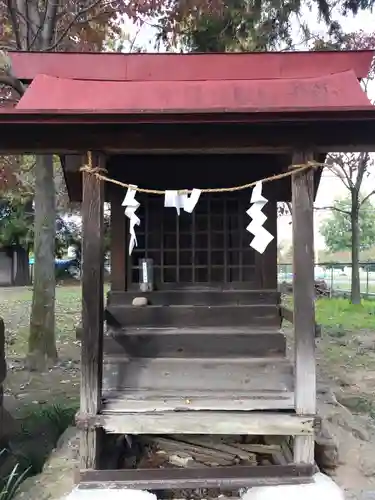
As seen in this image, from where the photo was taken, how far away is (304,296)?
3.48 meters

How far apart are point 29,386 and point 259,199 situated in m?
5.23

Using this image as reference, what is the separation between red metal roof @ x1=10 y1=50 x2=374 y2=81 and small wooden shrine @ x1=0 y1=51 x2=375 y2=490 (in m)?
0.01

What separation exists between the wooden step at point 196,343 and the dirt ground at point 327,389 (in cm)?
105

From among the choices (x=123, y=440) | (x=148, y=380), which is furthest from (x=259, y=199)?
(x=123, y=440)

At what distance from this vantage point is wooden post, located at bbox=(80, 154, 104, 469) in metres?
3.50

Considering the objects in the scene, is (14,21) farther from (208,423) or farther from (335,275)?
(335,275)

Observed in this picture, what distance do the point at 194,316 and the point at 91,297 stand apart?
108cm

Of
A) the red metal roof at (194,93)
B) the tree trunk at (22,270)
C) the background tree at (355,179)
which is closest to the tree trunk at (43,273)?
the red metal roof at (194,93)

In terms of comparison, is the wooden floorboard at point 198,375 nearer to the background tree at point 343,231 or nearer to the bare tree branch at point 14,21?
the bare tree branch at point 14,21

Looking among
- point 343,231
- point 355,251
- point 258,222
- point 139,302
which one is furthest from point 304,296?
point 343,231

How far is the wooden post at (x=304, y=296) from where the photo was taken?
347 centimetres

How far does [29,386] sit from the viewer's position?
285 inches

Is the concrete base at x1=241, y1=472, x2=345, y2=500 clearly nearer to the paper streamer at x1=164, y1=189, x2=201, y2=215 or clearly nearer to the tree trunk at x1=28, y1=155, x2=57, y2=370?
the paper streamer at x1=164, y1=189, x2=201, y2=215

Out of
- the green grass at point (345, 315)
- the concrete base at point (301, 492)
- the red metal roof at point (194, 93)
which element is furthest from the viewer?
the green grass at point (345, 315)
